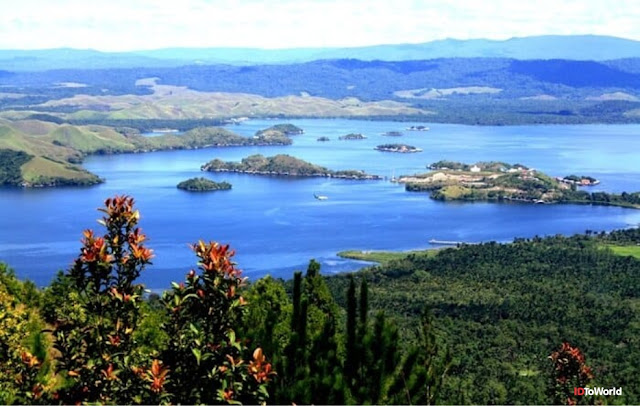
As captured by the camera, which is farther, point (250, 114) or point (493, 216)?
point (250, 114)

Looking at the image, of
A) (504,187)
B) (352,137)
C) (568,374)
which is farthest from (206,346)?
(352,137)

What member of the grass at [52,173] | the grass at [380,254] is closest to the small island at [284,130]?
the grass at [52,173]

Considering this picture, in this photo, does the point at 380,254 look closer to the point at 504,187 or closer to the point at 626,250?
the point at 626,250

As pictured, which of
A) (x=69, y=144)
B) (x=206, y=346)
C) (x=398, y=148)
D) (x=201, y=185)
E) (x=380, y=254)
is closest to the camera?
(x=206, y=346)

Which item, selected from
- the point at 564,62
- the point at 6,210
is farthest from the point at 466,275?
the point at 564,62

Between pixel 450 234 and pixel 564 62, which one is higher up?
pixel 564 62

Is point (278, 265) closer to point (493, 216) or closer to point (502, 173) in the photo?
point (493, 216)

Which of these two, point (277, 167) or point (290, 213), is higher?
point (277, 167)
